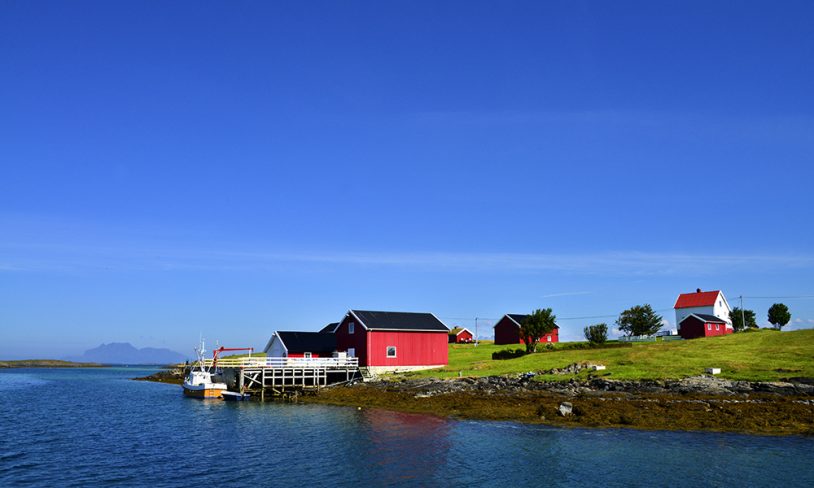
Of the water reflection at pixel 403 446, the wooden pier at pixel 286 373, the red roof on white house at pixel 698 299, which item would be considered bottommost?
the water reflection at pixel 403 446

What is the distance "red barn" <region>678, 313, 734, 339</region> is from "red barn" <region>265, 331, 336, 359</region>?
5618 cm

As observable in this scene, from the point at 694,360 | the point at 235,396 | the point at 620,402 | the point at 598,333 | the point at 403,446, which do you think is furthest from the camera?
the point at 598,333

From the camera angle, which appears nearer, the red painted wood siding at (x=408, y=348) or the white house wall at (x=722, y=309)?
the red painted wood siding at (x=408, y=348)

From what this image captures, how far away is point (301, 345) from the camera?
7338cm

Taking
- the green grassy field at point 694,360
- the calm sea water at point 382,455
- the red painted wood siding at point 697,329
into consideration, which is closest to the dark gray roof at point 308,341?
the green grassy field at point 694,360

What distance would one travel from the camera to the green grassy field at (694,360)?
161ft

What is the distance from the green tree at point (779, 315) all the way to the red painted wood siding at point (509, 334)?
112ft

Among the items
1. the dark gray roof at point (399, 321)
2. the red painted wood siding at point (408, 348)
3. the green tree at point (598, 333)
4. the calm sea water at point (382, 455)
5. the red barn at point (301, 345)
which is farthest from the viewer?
the green tree at point (598, 333)

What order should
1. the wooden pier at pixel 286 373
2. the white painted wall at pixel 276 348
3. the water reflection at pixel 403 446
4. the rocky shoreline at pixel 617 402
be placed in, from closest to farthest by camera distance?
the water reflection at pixel 403 446
the rocky shoreline at pixel 617 402
the wooden pier at pixel 286 373
the white painted wall at pixel 276 348

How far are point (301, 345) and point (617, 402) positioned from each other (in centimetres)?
4206

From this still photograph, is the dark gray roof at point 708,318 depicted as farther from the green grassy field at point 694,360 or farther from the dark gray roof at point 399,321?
the dark gray roof at point 399,321

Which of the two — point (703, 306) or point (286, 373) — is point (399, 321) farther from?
point (703, 306)

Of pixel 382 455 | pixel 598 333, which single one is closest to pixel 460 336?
pixel 598 333

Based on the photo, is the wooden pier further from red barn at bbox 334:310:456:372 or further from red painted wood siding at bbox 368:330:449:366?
red painted wood siding at bbox 368:330:449:366
